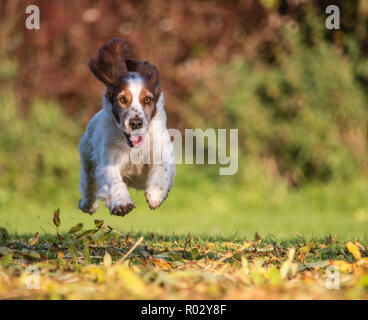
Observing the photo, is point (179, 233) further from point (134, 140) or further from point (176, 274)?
point (176, 274)

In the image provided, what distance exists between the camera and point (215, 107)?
1059 centimetres

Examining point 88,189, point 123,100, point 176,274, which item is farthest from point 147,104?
point 176,274

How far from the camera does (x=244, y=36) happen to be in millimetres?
12602

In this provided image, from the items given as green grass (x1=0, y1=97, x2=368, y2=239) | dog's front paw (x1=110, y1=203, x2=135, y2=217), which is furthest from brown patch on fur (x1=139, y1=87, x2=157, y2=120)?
green grass (x1=0, y1=97, x2=368, y2=239)

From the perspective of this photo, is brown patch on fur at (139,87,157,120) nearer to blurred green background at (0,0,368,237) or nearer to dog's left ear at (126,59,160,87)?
dog's left ear at (126,59,160,87)

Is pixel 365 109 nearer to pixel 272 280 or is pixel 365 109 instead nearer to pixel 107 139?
pixel 107 139

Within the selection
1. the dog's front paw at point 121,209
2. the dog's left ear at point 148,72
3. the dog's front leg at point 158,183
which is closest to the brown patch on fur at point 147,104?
the dog's left ear at point 148,72

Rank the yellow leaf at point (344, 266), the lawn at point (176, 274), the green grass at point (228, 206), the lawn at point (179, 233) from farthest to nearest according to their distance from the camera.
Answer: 1. the green grass at point (228, 206)
2. the yellow leaf at point (344, 266)
3. the lawn at point (179, 233)
4. the lawn at point (176, 274)

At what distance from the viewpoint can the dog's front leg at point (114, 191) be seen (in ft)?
12.2

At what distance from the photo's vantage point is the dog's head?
154 inches

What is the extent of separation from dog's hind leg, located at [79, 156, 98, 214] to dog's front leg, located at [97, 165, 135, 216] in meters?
0.76

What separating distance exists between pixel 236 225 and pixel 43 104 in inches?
180

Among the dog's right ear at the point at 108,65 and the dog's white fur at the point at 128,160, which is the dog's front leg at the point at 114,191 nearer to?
the dog's white fur at the point at 128,160

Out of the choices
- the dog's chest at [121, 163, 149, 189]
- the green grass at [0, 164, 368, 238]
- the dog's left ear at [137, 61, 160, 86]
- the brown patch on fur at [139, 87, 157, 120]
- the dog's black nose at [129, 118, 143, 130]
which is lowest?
the green grass at [0, 164, 368, 238]
